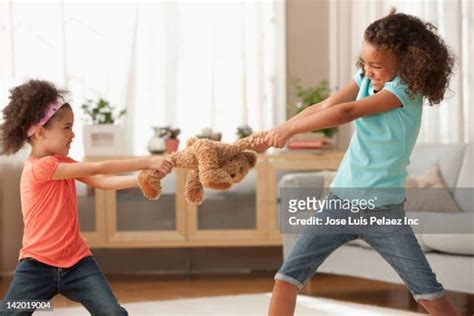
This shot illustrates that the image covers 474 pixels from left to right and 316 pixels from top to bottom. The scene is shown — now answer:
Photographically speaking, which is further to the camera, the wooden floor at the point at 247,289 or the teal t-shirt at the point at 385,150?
the wooden floor at the point at 247,289

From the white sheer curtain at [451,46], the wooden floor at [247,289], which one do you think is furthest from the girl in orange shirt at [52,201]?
the white sheer curtain at [451,46]

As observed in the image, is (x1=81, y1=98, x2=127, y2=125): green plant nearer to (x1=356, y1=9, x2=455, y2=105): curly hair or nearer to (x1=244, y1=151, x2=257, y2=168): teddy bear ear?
(x1=244, y1=151, x2=257, y2=168): teddy bear ear

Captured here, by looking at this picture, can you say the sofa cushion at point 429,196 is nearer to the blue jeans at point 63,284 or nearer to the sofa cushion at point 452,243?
the sofa cushion at point 452,243

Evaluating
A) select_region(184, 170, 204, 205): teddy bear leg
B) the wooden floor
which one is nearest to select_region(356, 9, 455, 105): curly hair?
select_region(184, 170, 204, 205): teddy bear leg

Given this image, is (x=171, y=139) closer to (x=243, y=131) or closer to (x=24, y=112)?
(x=243, y=131)

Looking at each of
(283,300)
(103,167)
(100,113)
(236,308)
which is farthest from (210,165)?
(100,113)

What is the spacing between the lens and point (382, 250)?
96.4 inches

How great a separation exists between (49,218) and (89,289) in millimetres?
232

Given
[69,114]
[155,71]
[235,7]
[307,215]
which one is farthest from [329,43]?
[69,114]

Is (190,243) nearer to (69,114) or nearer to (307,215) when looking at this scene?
(307,215)

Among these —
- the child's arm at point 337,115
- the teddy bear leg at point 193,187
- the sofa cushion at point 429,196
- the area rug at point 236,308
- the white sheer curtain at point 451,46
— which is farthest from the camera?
the white sheer curtain at point 451,46

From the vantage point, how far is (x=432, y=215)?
3836 millimetres

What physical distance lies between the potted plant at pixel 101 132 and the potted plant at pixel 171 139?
25cm

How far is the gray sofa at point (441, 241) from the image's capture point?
3.65m
